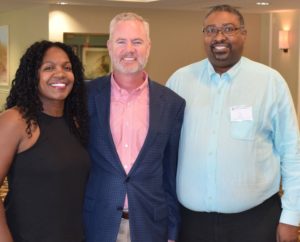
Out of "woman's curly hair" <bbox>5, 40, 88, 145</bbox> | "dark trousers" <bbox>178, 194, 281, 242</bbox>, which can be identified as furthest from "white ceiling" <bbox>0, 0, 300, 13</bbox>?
"woman's curly hair" <bbox>5, 40, 88, 145</bbox>

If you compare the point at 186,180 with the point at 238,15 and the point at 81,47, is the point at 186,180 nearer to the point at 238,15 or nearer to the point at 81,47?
the point at 238,15

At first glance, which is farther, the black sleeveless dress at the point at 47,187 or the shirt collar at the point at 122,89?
the shirt collar at the point at 122,89

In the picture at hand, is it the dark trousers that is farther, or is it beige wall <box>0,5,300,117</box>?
beige wall <box>0,5,300,117</box>

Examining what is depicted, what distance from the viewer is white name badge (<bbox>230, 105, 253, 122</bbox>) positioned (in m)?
2.49

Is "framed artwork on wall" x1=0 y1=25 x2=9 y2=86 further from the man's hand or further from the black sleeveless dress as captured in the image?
the man's hand

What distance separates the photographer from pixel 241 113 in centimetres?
250

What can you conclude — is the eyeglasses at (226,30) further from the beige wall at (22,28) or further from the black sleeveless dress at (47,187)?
the beige wall at (22,28)

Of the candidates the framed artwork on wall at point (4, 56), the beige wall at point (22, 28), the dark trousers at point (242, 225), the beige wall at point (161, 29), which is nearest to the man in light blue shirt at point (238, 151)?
the dark trousers at point (242, 225)

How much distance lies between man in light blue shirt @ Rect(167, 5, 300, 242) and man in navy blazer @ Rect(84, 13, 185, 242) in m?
0.11

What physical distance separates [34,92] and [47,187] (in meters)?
0.41

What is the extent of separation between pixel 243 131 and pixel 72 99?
83 cm

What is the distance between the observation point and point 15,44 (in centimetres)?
1209

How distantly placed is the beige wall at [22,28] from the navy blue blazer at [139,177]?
7891 millimetres

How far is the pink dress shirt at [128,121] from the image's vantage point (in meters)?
2.47
